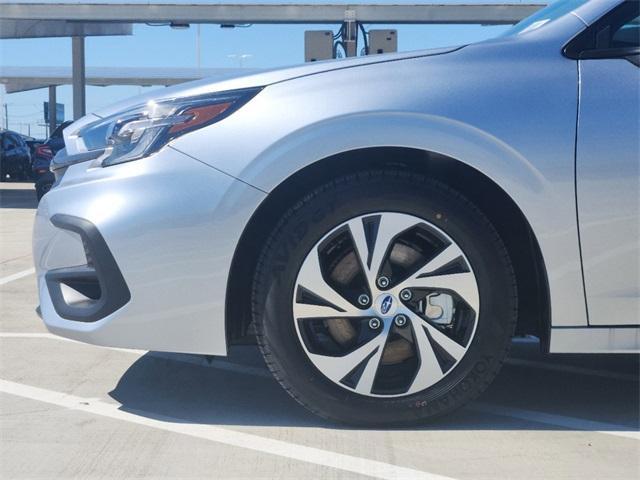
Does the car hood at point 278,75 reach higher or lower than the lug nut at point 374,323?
higher

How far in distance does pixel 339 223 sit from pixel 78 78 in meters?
21.4

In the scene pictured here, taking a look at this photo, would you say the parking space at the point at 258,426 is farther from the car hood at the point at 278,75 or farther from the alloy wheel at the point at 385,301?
the car hood at the point at 278,75

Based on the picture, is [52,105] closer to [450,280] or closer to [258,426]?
[258,426]

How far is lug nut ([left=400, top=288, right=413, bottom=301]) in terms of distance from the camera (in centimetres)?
305

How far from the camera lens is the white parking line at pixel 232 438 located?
2779 millimetres

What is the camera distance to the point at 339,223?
305cm

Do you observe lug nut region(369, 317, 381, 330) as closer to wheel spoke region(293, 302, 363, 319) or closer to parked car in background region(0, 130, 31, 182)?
wheel spoke region(293, 302, 363, 319)

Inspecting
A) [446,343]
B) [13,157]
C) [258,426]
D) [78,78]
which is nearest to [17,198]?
[78,78]

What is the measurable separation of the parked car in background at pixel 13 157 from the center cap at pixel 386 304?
24.1 metres

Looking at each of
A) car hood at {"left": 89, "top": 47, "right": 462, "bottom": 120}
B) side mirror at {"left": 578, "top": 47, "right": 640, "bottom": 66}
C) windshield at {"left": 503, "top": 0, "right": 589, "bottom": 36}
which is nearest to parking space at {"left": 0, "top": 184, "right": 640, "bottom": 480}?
car hood at {"left": 89, "top": 47, "right": 462, "bottom": 120}

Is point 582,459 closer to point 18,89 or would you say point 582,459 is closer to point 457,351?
point 457,351

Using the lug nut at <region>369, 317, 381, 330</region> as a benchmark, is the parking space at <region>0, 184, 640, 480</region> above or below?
below

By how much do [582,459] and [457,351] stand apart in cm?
53

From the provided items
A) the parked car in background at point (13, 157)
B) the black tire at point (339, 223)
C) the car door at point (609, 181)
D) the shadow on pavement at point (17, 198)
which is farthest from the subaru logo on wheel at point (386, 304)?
the parked car in background at point (13, 157)
